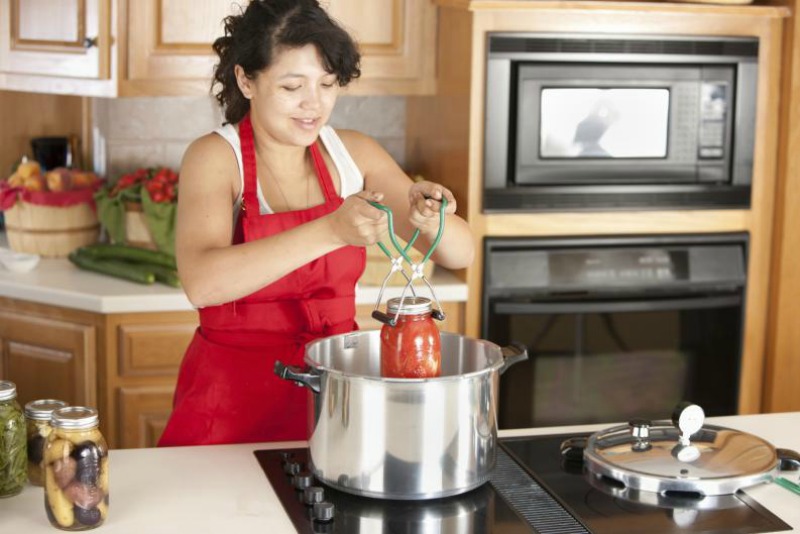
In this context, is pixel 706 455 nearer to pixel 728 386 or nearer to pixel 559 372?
pixel 559 372

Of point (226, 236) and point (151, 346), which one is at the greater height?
point (226, 236)

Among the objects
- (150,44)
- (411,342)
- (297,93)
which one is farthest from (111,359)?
(411,342)

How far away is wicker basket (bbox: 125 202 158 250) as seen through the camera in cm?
326

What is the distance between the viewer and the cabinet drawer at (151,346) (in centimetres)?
300

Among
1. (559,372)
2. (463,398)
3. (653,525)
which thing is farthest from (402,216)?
(559,372)

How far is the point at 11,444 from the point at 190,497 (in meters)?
0.24

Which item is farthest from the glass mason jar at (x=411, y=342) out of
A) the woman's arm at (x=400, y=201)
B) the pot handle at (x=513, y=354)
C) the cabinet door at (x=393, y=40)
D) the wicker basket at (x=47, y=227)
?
the wicker basket at (x=47, y=227)

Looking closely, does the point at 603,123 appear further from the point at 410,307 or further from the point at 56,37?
the point at 410,307

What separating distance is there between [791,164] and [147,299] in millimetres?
1694

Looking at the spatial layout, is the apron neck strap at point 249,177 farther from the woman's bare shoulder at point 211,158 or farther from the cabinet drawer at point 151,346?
the cabinet drawer at point 151,346

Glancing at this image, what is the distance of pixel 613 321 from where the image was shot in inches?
125

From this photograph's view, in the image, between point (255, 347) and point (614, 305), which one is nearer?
point (255, 347)

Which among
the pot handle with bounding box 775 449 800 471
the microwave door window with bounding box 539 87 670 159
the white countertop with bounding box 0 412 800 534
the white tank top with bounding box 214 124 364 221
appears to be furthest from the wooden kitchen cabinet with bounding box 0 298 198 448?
the pot handle with bounding box 775 449 800 471

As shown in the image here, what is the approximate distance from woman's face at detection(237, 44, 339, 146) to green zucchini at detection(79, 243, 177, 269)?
43.8 inches
